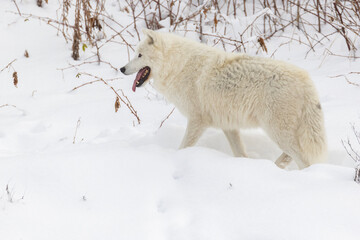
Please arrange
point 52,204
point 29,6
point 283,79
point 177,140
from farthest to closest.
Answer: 1. point 29,6
2. point 177,140
3. point 283,79
4. point 52,204

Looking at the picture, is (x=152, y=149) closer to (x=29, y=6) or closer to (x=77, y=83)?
(x=77, y=83)

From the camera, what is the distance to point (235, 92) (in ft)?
13.1

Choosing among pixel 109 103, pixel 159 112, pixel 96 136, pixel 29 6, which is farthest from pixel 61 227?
pixel 29 6

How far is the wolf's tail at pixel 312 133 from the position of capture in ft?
12.1

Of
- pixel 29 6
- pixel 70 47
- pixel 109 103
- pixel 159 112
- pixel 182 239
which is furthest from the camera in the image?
pixel 29 6

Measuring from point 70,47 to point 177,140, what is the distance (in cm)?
480

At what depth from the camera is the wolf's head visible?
14.5 feet

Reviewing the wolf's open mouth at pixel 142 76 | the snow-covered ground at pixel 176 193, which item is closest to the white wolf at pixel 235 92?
the wolf's open mouth at pixel 142 76

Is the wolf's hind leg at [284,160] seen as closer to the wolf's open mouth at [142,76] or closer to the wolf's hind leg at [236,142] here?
the wolf's hind leg at [236,142]

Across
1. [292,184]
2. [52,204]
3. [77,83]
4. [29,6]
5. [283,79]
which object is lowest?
[77,83]

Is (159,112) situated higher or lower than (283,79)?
lower

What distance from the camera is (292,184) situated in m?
2.74

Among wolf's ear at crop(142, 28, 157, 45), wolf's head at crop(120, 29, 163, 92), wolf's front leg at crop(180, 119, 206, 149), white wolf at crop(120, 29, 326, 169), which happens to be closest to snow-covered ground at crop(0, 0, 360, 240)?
wolf's front leg at crop(180, 119, 206, 149)

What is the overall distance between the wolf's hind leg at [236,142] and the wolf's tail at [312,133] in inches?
32.6
